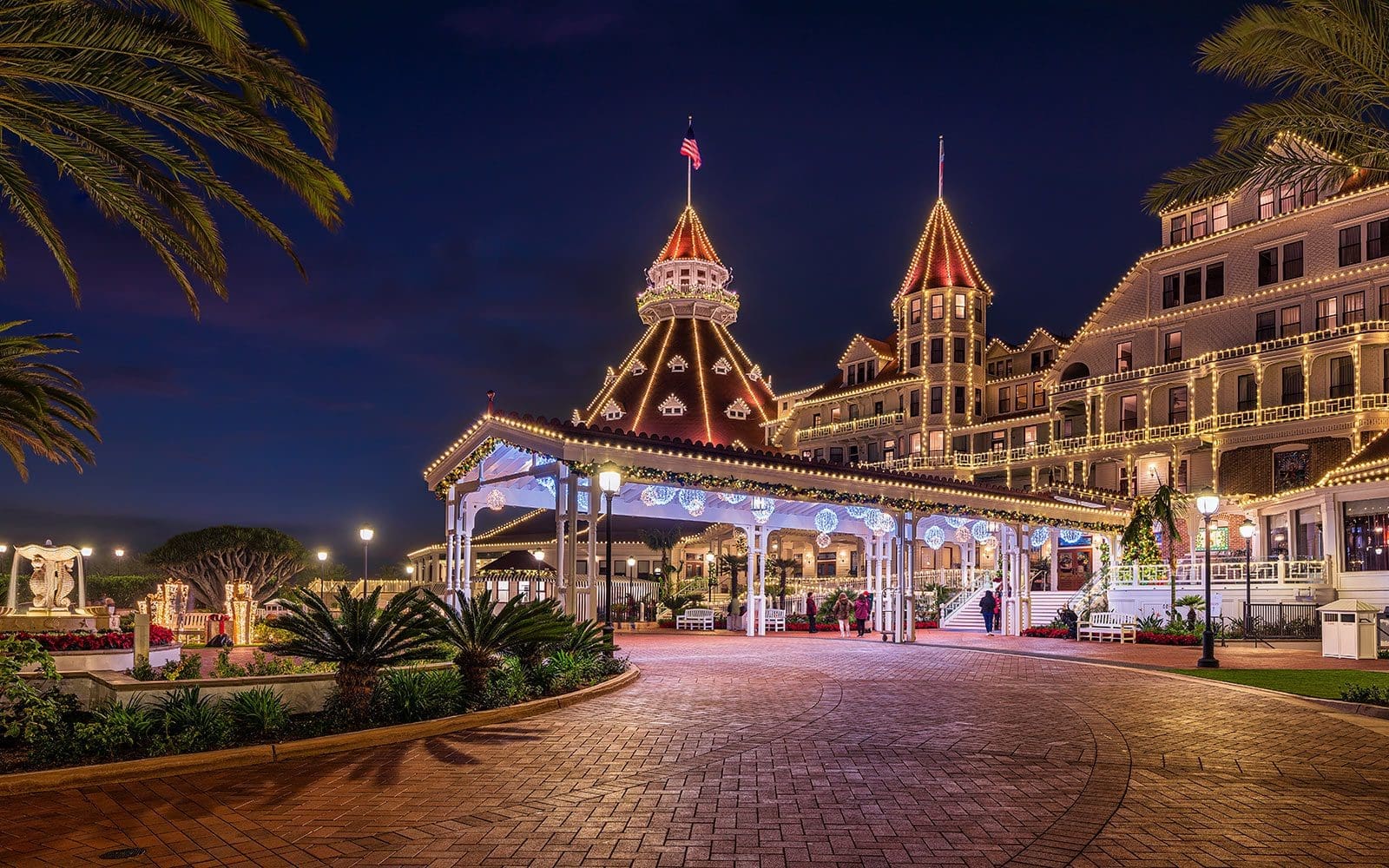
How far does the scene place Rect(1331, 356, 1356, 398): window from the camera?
39.7m

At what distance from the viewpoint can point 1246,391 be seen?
144 ft

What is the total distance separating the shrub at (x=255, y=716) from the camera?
10.1 metres

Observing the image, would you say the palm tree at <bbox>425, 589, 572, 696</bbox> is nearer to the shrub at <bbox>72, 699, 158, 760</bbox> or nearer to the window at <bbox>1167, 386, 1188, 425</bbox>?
the shrub at <bbox>72, 699, 158, 760</bbox>

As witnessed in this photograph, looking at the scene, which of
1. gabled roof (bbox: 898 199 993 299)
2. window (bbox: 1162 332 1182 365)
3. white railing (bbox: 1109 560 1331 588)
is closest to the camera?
white railing (bbox: 1109 560 1331 588)

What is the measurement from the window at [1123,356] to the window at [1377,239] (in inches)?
439

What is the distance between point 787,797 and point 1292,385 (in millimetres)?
42019

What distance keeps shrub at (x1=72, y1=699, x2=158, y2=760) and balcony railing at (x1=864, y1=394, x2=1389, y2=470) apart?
28929 millimetres

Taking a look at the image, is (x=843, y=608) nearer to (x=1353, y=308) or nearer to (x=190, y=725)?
(x=1353, y=308)

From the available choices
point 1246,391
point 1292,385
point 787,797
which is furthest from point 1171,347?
A: point 787,797

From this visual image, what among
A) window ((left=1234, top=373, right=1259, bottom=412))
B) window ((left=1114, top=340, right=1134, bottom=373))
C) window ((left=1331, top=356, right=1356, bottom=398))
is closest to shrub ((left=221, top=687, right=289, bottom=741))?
window ((left=1331, top=356, right=1356, bottom=398))

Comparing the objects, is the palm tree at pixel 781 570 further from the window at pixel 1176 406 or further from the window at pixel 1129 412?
the window at pixel 1176 406

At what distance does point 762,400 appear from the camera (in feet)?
214

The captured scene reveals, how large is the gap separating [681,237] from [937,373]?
2003 cm

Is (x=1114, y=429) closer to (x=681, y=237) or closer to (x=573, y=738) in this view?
(x=681, y=237)
